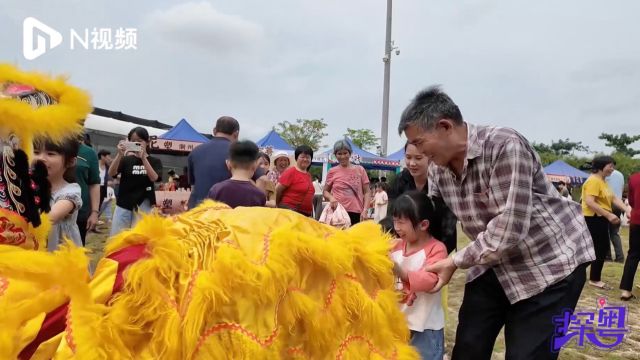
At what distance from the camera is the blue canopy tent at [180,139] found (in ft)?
33.7

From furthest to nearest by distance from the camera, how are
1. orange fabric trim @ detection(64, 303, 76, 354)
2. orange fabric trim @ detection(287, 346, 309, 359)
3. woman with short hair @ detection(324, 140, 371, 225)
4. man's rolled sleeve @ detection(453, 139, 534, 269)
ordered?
woman with short hair @ detection(324, 140, 371, 225)
man's rolled sleeve @ detection(453, 139, 534, 269)
orange fabric trim @ detection(287, 346, 309, 359)
orange fabric trim @ detection(64, 303, 76, 354)

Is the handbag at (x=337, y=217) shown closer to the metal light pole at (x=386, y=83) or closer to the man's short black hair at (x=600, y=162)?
A: the man's short black hair at (x=600, y=162)

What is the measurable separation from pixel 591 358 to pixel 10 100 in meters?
3.87

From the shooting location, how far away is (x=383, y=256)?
137cm

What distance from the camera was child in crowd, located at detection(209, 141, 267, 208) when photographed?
2.71 meters

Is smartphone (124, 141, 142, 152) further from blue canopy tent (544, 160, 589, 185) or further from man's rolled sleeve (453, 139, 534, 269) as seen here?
blue canopy tent (544, 160, 589, 185)

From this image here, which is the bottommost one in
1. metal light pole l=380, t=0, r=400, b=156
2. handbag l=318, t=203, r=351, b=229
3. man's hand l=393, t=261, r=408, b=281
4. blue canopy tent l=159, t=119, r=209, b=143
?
handbag l=318, t=203, r=351, b=229

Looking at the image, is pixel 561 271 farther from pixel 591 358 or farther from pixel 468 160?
pixel 591 358

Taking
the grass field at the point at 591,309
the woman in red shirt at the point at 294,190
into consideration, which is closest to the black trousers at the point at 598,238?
the grass field at the point at 591,309

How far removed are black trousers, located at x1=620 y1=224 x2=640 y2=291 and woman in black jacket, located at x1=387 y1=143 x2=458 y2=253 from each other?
10.9 ft

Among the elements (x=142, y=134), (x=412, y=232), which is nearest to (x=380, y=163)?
(x=142, y=134)

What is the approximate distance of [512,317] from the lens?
6.70 ft

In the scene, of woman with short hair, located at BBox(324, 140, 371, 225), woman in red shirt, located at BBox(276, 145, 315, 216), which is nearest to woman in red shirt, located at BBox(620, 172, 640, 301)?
woman with short hair, located at BBox(324, 140, 371, 225)

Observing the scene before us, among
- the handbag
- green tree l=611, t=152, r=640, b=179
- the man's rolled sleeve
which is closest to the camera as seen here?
the man's rolled sleeve
